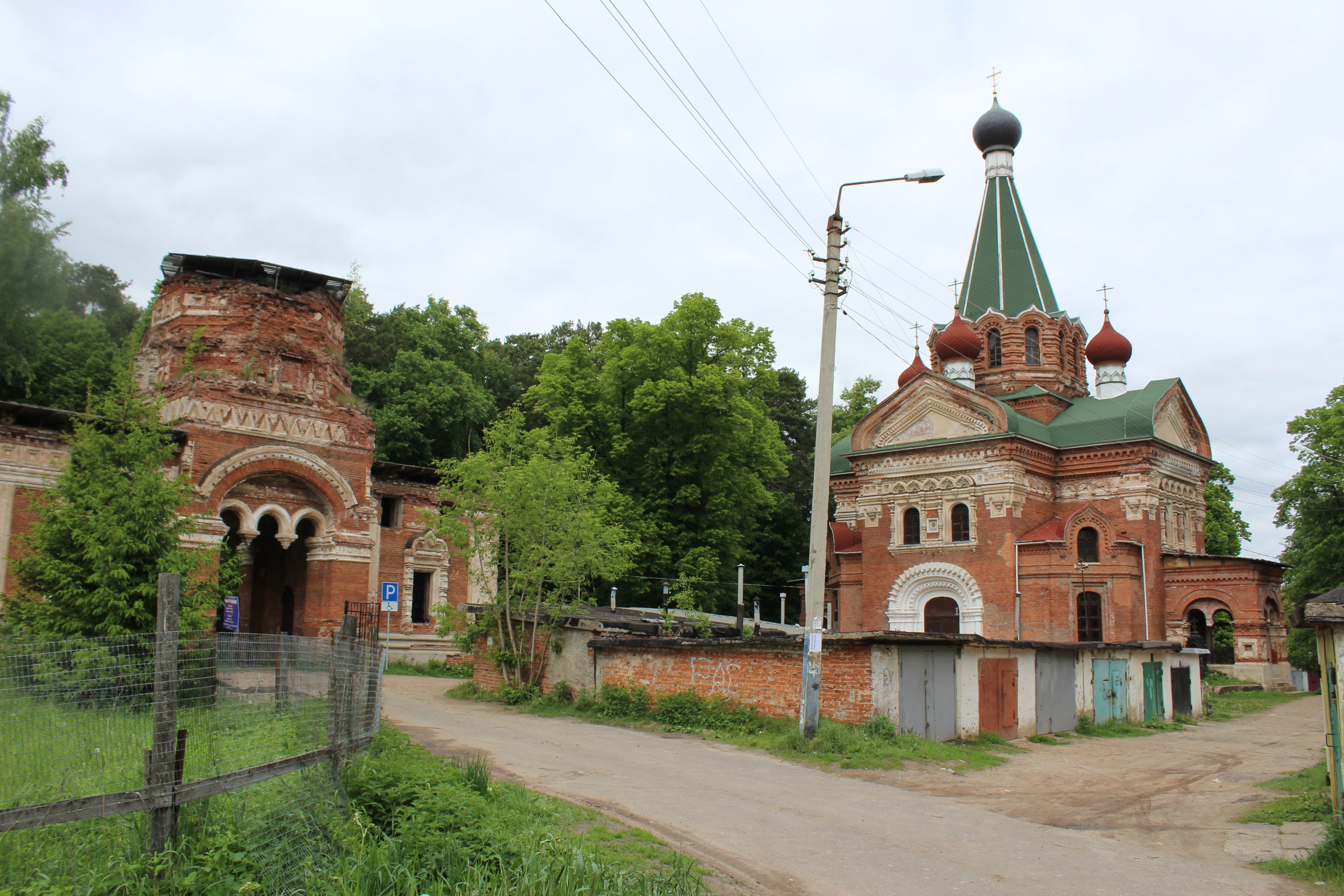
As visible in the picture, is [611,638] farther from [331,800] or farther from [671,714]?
[331,800]

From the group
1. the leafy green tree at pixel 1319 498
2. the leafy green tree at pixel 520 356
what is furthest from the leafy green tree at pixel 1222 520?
the leafy green tree at pixel 520 356

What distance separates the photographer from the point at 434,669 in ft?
87.7

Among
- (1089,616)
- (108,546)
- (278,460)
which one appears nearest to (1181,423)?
(1089,616)

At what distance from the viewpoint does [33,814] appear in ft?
15.3

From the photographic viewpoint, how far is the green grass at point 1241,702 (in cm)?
2621

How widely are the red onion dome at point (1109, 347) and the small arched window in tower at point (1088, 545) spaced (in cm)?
856

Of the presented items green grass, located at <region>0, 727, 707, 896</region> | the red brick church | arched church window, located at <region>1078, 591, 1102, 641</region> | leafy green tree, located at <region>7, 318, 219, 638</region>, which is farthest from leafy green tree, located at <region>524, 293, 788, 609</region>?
green grass, located at <region>0, 727, 707, 896</region>

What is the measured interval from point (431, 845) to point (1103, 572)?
30.0 meters

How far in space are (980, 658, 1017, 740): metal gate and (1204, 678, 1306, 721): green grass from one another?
34.4 ft

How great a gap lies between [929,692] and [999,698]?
2404mm

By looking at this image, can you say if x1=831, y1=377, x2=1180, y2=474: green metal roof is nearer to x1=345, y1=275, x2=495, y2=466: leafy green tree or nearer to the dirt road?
the dirt road

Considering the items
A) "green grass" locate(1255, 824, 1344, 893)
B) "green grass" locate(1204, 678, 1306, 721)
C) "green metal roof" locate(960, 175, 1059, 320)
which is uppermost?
"green metal roof" locate(960, 175, 1059, 320)

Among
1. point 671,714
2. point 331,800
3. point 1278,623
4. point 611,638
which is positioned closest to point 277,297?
point 611,638

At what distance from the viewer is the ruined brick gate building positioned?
78.4 ft
